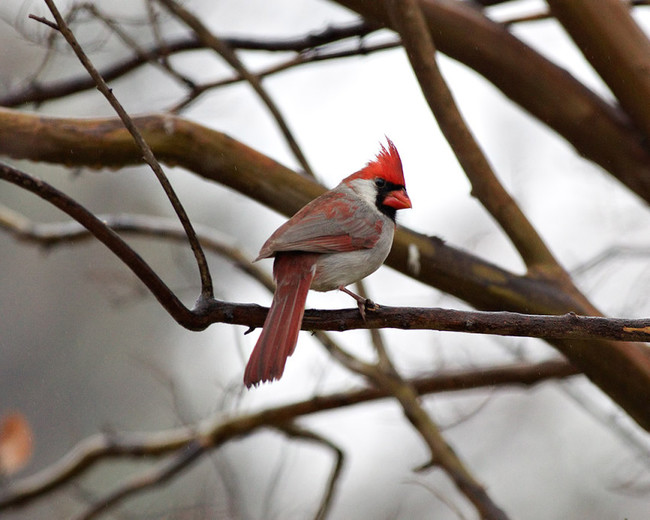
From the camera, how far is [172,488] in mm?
7520

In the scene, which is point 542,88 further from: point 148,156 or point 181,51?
point 148,156

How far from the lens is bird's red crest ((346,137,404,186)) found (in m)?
2.54

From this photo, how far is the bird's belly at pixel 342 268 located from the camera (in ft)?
7.25

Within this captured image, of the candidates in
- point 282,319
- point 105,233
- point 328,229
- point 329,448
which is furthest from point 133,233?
point 282,319

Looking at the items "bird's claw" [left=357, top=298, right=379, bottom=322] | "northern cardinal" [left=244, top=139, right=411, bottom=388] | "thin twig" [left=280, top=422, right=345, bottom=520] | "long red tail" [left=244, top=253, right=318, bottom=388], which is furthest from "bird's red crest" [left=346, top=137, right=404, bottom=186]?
"thin twig" [left=280, top=422, right=345, bottom=520]

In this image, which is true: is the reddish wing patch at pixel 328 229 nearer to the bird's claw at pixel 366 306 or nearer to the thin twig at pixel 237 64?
the bird's claw at pixel 366 306

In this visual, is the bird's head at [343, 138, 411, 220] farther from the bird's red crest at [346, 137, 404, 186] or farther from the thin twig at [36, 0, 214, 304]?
the thin twig at [36, 0, 214, 304]

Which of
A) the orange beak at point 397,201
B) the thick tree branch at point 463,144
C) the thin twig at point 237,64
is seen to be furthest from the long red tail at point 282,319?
the thin twig at point 237,64

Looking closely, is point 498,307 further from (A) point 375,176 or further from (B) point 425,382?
(B) point 425,382

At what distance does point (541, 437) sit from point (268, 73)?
18.0 ft

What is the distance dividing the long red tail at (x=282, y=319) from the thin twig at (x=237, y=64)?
3.48ft

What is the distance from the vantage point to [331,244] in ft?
7.19

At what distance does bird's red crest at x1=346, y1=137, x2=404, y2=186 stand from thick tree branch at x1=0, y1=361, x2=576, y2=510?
1.15m

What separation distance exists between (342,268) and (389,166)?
0.49 meters
